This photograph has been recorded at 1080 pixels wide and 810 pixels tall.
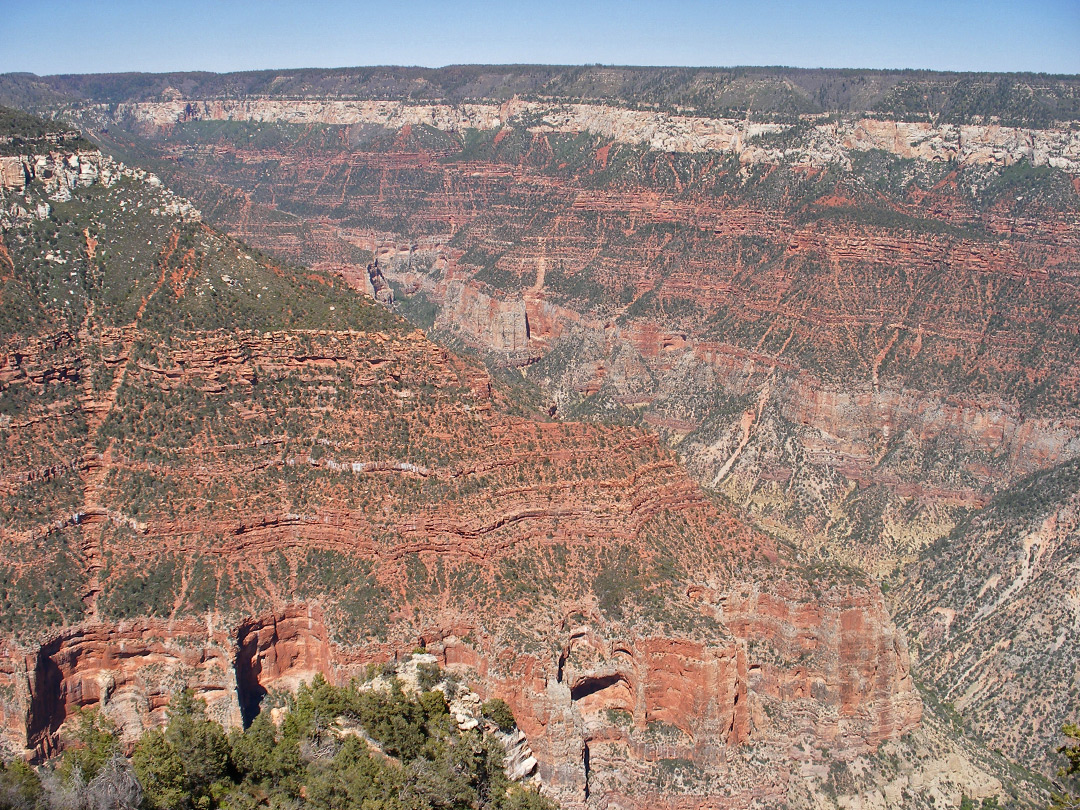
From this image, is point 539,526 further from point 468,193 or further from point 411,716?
point 468,193

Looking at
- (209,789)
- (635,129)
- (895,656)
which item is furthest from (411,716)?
(635,129)

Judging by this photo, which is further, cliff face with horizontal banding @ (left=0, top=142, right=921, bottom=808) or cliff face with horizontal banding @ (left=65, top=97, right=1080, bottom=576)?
cliff face with horizontal banding @ (left=65, top=97, right=1080, bottom=576)

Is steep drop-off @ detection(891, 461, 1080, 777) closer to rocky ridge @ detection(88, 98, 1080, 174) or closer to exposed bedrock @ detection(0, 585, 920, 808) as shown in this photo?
exposed bedrock @ detection(0, 585, 920, 808)

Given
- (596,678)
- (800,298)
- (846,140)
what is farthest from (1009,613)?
(846,140)

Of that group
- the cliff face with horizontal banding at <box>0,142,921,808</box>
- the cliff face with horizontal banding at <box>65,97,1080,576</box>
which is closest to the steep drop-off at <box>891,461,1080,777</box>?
the cliff face with horizontal banding at <box>65,97,1080,576</box>

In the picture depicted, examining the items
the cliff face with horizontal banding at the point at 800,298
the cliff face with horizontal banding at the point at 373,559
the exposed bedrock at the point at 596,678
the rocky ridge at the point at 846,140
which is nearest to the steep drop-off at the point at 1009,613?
the cliff face with horizontal banding at the point at 800,298

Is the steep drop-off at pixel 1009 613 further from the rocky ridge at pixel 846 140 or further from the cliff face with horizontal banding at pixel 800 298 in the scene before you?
the rocky ridge at pixel 846 140

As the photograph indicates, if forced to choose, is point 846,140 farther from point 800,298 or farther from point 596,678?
point 596,678

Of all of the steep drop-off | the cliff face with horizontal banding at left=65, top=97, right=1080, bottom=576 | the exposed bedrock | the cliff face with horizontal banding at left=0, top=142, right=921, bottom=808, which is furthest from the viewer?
the cliff face with horizontal banding at left=65, top=97, right=1080, bottom=576

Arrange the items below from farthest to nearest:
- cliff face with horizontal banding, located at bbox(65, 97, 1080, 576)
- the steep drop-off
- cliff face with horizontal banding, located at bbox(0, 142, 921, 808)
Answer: cliff face with horizontal banding, located at bbox(65, 97, 1080, 576) → the steep drop-off → cliff face with horizontal banding, located at bbox(0, 142, 921, 808)
